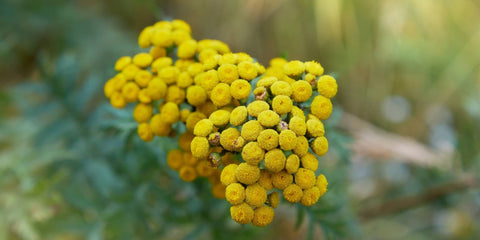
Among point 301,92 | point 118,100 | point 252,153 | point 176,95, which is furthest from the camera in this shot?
point 118,100

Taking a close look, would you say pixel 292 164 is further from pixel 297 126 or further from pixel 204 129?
pixel 204 129

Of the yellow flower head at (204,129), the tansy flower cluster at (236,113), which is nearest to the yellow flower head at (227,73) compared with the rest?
the tansy flower cluster at (236,113)

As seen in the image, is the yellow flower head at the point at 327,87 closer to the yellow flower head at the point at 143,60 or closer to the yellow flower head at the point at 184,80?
the yellow flower head at the point at 184,80

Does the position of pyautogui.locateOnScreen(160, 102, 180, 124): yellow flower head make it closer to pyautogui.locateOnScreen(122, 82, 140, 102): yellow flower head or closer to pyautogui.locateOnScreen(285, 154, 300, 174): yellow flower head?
pyautogui.locateOnScreen(122, 82, 140, 102): yellow flower head

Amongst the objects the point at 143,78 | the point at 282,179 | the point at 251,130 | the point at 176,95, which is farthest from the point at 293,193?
the point at 143,78


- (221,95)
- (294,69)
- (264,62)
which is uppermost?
(264,62)

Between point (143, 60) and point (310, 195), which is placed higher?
point (143, 60)
